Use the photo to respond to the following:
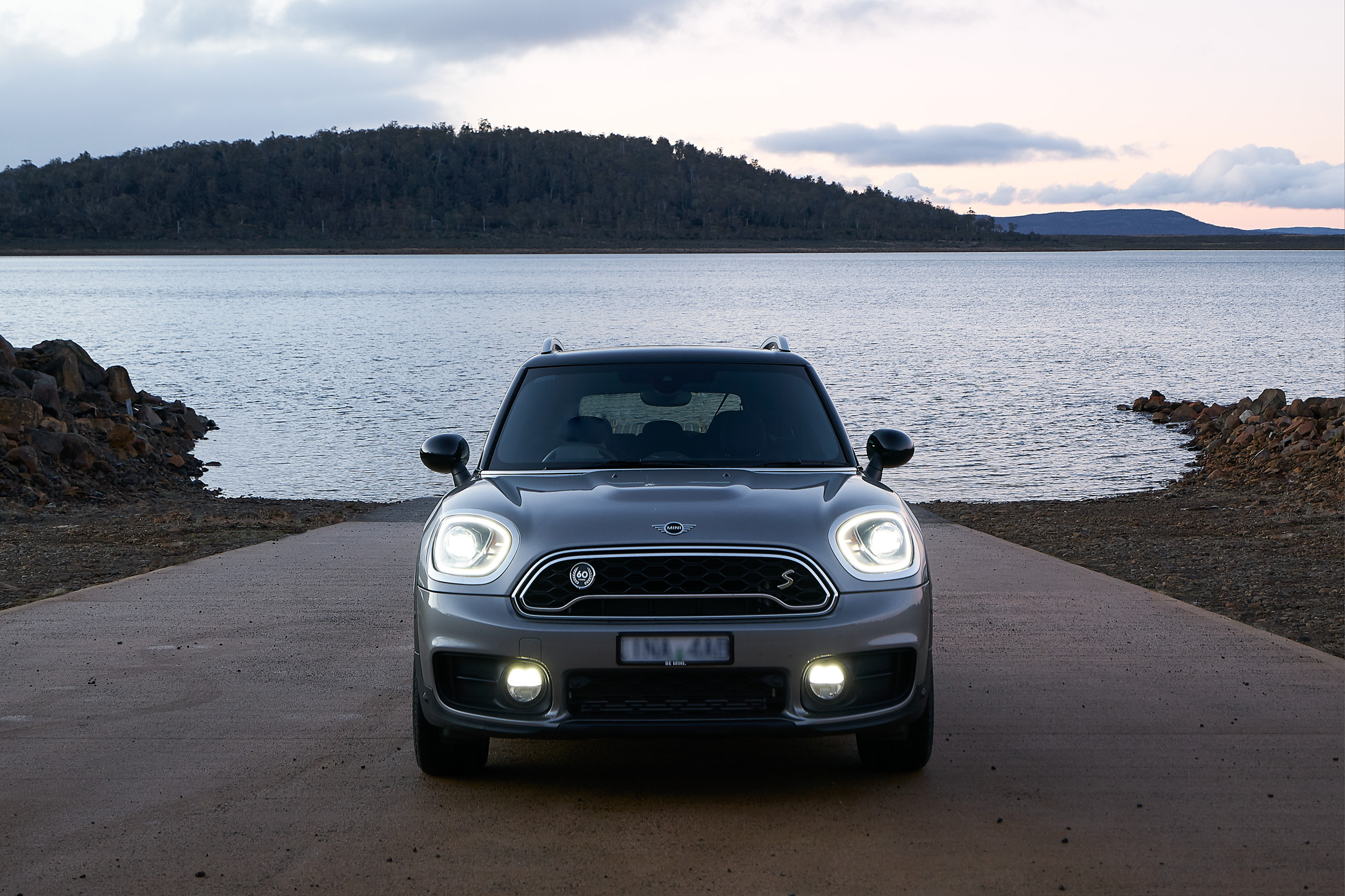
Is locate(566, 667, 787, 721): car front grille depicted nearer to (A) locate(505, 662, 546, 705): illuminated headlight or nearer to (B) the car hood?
(A) locate(505, 662, 546, 705): illuminated headlight

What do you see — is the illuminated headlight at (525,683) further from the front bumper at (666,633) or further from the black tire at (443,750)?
the black tire at (443,750)

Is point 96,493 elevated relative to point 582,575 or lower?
lower

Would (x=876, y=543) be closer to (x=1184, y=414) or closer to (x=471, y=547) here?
(x=471, y=547)

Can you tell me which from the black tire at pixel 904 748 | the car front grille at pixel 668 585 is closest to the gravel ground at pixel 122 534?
the car front grille at pixel 668 585

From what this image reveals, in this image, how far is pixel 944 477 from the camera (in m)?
21.1

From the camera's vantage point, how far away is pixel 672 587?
4.41 metres

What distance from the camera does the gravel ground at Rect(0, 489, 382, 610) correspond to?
32.4 feet

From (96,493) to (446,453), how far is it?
12216 mm

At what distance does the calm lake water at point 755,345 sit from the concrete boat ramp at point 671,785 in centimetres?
1238

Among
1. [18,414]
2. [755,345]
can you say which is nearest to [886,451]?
[18,414]

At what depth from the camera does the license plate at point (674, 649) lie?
4.34 metres

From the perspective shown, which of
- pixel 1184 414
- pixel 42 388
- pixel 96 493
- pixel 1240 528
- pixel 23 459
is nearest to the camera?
pixel 1240 528

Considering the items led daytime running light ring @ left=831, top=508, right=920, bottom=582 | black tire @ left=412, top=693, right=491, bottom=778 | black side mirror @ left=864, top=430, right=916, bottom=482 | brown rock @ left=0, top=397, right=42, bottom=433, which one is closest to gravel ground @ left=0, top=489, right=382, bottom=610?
brown rock @ left=0, top=397, right=42, bottom=433

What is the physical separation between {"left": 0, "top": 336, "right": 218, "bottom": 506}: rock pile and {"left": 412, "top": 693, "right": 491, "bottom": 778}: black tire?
11.2 metres
